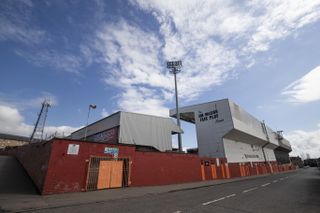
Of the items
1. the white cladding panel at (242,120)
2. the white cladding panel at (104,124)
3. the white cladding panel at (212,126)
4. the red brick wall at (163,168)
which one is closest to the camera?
the red brick wall at (163,168)

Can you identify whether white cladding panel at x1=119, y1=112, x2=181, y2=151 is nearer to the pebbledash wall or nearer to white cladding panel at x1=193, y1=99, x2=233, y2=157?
the pebbledash wall

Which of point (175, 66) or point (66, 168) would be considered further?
point (175, 66)

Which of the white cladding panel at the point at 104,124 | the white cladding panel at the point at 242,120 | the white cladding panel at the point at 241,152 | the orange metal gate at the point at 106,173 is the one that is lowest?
the orange metal gate at the point at 106,173

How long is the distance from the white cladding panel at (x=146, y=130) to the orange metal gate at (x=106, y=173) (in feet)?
22.5

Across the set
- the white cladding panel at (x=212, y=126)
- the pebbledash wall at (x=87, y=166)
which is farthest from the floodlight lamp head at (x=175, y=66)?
the pebbledash wall at (x=87, y=166)

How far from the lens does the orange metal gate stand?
13047 mm

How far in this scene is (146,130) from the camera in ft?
80.4

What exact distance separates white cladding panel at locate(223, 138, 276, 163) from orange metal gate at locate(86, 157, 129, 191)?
2278cm

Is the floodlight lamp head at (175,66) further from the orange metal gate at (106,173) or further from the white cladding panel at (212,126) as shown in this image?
the orange metal gate at (106,173)

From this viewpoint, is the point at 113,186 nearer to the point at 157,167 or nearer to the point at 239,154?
the point at 157,167

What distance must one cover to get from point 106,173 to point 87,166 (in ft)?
5.18

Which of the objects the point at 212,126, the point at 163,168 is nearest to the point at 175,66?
the point at 212,126

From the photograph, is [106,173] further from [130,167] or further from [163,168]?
[163,168]

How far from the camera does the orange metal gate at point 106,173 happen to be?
13.0 meters
